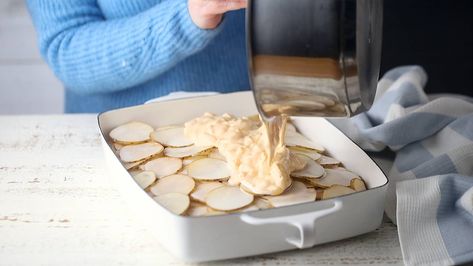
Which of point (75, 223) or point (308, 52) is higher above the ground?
point (308, 52)

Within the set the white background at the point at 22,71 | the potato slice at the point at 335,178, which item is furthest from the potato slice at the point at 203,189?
the white background at the point at 22,71

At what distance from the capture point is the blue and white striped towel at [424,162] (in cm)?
72

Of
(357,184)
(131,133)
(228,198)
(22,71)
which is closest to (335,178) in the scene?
(357,184)

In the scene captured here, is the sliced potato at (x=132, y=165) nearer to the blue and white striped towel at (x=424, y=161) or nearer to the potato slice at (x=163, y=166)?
the potato slice at (x=163, y=166)

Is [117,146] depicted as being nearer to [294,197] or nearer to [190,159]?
[190,159]

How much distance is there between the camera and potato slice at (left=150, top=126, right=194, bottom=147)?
0.88 meters

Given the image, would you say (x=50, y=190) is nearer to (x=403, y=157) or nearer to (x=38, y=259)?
(x=38, y=259)

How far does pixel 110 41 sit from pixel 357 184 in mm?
486

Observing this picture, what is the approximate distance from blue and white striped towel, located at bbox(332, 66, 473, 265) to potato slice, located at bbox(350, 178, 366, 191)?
0.04 metres

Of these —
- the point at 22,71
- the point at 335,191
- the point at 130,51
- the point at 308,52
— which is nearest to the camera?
the point at 308,52

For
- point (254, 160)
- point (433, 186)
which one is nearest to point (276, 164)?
point (254, 160)

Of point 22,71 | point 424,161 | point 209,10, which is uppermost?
point 209,10

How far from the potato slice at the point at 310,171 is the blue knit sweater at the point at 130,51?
0.29 m

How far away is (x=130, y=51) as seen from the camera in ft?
3.50
